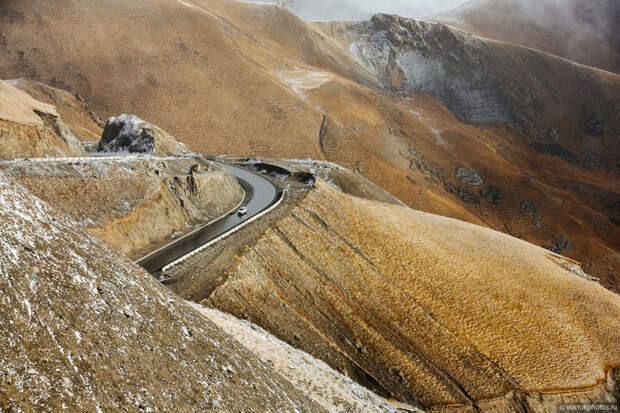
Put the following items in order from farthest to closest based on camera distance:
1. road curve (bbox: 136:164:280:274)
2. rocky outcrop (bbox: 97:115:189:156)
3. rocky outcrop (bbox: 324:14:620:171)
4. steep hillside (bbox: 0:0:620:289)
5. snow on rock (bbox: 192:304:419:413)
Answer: rocky outcrop (bbox: 324:14:620:171) → steep hillside (bbox: 0:0:620:289) → rocky outcrop (bbox: 97:115:189:156) → road curve (bbox: 136:164:280:274) → snow on rock (bbox: 192:304:419:413)

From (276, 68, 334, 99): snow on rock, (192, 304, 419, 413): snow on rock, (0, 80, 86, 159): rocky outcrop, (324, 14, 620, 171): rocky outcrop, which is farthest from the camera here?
(324, 14, 620, 171): rocky outcrop

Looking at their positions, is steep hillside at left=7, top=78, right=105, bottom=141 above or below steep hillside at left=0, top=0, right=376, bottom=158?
below

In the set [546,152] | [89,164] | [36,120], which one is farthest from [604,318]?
[546,152]

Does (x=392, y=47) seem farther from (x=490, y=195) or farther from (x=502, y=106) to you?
(x=490, y=195)

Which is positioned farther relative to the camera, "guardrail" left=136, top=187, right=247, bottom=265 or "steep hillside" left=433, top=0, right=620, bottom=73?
"steep hillside" left=433, top=0, right=620, bottom=73

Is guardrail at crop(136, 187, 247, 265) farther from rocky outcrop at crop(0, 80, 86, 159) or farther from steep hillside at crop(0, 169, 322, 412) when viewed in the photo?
steep hillside at crop(0, 169, 322, 412)

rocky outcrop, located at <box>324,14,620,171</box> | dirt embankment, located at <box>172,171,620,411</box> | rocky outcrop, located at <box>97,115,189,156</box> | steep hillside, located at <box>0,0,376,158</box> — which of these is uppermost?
rocky outcrop, located at <box>324,14,620,171</box>

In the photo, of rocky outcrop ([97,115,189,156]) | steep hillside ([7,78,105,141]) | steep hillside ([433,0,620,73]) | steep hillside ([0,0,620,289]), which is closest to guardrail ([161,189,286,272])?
rocky outcrop ([97,115,189,156])
